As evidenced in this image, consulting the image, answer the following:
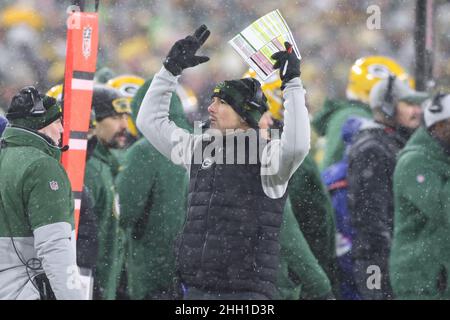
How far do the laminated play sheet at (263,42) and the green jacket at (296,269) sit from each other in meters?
1.90

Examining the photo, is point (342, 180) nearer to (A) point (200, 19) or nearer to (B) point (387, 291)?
(B) point (387, 291)

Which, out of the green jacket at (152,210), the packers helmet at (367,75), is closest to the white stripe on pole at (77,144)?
the green jacket at (152,210)

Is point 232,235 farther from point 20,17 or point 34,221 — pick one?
point 20,17

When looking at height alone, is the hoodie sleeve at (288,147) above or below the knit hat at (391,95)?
below

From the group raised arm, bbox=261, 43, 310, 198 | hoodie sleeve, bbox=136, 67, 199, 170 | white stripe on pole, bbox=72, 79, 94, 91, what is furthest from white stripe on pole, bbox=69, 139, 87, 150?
raised arm, bbox=261, 43, 310, 198

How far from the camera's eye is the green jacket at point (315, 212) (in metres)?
8.10

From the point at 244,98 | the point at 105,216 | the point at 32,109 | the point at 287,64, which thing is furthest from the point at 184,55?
the point at 105,216

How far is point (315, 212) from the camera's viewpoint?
26.9 feet

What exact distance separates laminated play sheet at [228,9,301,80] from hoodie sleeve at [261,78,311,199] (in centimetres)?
23

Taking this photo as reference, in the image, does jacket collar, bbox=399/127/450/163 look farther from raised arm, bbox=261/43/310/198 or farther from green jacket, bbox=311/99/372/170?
raised arm, bbox=261/43/310/198

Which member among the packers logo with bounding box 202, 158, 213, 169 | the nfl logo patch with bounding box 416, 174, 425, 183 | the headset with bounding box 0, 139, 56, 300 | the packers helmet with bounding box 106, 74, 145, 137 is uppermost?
the packers helmet with bounding box 106, 74, 145, 137

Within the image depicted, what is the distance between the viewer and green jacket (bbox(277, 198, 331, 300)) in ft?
24.9

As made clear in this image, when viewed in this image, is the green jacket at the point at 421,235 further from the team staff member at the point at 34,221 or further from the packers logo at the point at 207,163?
the team staff member at the point at 34,221
